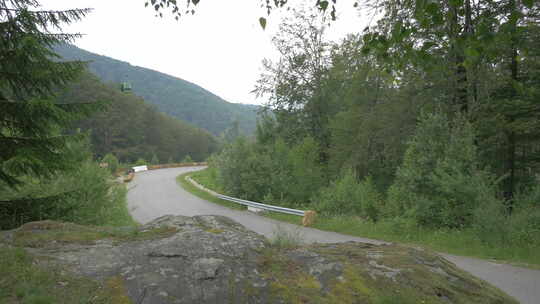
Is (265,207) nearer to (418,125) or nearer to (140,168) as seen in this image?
(418,125)

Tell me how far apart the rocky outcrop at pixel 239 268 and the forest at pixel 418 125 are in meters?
1.75

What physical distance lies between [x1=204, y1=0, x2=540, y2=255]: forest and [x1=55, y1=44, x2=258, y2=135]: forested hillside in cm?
10706

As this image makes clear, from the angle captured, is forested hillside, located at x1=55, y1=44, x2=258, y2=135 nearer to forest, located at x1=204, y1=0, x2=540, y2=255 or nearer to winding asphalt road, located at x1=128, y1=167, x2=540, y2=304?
forest, located at x1=204, y1=0, x2=540, y2=255

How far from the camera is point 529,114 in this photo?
13203 mm

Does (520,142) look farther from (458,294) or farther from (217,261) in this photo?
(217,261)

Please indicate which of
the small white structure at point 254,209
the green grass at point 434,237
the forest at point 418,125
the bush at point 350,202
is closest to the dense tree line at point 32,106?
the forest at point 418,125

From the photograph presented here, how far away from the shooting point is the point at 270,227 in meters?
13.2

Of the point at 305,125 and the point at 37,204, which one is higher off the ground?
the point at 305,125

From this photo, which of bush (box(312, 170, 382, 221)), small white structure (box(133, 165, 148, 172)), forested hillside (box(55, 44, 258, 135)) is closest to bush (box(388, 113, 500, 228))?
bush (box(312, 170, 382, 221))

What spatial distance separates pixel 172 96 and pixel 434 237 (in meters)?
150

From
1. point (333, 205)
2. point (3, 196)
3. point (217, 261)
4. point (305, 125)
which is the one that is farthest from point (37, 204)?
point (305, 125)

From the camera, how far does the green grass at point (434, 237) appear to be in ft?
26.0

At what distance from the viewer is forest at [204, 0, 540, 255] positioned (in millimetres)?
3979

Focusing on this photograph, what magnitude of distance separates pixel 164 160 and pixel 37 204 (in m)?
83.0
